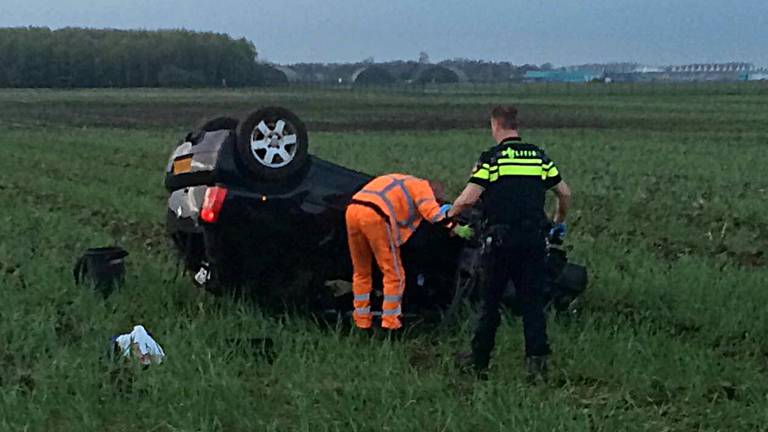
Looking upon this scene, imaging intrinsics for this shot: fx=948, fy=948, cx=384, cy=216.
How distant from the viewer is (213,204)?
5887 millimetres

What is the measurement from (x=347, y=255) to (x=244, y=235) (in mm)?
739

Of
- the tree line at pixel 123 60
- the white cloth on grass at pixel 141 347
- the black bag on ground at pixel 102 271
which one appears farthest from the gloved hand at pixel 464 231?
the tree line at pixel 123 60

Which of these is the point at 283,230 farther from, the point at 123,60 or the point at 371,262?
the point at 123,60

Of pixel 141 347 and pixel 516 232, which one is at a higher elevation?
pixel 516 232

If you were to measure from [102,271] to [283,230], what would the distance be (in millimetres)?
1796

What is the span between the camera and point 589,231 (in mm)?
10781

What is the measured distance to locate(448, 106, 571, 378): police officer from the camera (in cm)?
539

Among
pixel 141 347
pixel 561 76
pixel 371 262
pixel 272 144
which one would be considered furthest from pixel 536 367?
pixel 561 76

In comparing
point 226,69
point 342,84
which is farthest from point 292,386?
point 226,69

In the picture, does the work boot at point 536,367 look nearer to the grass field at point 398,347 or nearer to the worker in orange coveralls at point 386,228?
the grass field at point 398,347

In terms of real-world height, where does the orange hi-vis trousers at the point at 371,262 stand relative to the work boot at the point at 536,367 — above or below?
above

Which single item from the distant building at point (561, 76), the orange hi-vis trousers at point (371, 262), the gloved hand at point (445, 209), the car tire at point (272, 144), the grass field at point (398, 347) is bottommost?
the distant building at point (561, 76)

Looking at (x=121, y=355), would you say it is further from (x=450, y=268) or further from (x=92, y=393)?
(x=450, y=268)

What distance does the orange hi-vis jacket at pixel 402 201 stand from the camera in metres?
5.97
